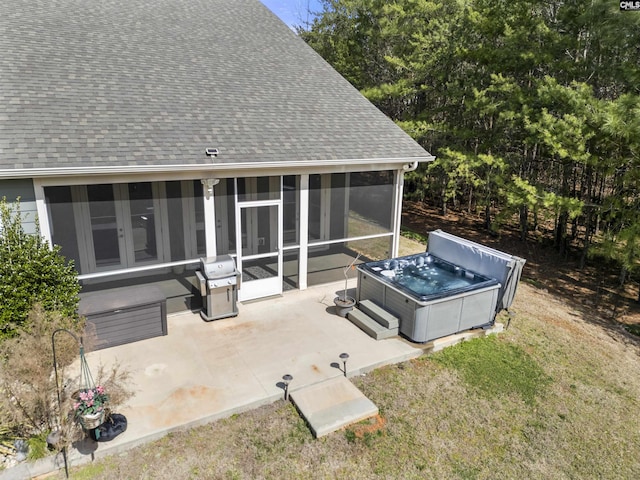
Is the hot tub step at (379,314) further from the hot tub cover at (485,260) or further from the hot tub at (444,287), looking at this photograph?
the hot tub cover at (485,260)

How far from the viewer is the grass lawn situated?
5.00 meters

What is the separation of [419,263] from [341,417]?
4.75 m

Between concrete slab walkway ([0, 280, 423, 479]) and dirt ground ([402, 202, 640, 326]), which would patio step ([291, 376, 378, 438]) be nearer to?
concrete slab walkway ([0, 280, 423, 479])

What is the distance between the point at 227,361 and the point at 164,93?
5.79m

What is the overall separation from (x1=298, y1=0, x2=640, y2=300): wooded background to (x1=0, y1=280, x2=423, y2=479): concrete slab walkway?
7368 mm

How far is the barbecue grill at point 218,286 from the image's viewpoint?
806cm

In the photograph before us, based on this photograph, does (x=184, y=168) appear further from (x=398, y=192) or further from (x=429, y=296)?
(x=398, y=192)

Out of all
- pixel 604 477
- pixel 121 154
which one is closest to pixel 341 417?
pixel 604 477

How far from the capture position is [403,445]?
5.41 metres

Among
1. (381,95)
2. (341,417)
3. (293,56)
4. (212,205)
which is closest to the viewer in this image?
(341,417)

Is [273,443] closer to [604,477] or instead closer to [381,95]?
[604,477]

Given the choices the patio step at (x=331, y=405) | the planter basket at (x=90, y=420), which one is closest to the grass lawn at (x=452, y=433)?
the patio step at (x=331, y=405)

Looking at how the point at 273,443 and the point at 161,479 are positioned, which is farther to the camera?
the point at 273,443

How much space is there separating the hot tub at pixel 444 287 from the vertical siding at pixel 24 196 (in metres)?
5.89
